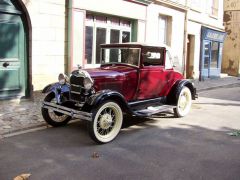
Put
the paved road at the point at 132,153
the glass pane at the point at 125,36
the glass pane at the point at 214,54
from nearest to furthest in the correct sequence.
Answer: the paved road at the point at 132,153, the glass pane at the point at 125,36, the glass pane at the point at 214,54

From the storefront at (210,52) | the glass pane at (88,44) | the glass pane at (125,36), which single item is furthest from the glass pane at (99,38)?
the storefront at (210,52)

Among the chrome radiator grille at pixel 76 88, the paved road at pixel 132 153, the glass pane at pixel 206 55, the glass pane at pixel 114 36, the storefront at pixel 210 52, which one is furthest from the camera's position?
the glass pane at pixel 206 55

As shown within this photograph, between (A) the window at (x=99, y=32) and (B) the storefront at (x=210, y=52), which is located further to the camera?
(B) the storefront at (x=210, y=52)

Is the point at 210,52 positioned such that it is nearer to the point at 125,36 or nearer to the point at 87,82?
the point at 125,36

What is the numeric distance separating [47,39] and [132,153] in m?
5.50

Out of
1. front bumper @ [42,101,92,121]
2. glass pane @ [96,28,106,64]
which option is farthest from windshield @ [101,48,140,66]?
glass pane @ [96,28,106,64]

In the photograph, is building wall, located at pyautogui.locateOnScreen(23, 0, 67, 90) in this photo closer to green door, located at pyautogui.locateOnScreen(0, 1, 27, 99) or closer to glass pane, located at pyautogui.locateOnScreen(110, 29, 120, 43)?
green door, located at pyautogui.locateOnScreen(0, 1, 27, 99)

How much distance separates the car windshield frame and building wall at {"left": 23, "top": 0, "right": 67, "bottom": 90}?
2621 mm

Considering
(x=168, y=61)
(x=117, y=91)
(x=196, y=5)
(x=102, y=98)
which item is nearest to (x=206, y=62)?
(x=196, y=5)

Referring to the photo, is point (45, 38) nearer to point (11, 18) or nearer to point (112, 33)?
point (11, 18)

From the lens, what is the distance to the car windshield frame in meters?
6.84

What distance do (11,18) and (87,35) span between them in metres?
3.03

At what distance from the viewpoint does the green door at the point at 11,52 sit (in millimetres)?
8438

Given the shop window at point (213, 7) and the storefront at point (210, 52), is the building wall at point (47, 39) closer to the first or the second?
the storefront at point (210, 52)
